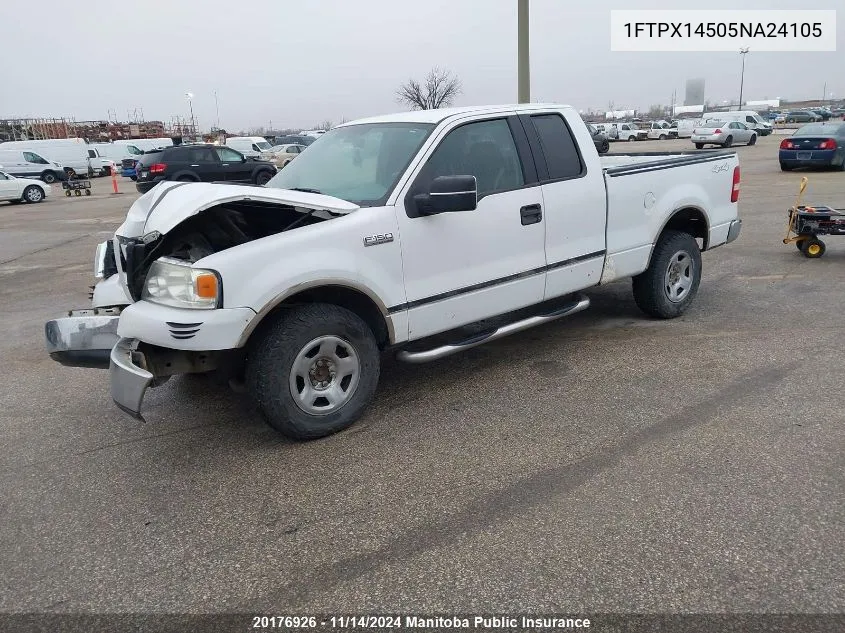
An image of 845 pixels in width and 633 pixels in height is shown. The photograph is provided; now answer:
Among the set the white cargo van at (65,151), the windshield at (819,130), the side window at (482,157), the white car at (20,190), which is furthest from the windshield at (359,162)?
the white cargo van at (65,151)

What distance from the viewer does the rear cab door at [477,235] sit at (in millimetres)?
4176

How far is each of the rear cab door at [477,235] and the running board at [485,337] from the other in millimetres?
119

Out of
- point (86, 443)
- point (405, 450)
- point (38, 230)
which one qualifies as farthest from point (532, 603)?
point (38, 230)

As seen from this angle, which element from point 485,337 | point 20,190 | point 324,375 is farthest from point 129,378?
point 20,190

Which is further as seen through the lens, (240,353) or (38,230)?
(38,230)

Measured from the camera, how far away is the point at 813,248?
27.2 feet

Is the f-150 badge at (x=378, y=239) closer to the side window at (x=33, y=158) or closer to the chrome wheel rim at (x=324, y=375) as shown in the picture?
the chrome wheel rim at (x=324, y=375)

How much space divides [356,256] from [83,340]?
1725 mm

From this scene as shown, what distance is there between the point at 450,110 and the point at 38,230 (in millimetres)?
14220

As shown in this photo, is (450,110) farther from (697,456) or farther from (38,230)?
(38,230)

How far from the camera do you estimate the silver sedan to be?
32.2 meters

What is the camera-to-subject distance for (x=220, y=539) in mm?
3061

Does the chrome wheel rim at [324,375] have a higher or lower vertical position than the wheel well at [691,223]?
lower

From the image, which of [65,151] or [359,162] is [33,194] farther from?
[359,162]
